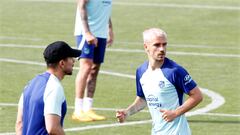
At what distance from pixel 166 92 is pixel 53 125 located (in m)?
1.96

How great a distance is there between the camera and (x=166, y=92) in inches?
447

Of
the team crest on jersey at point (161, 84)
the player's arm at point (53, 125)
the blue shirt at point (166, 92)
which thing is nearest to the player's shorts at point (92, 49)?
the blue shirt at point (166, 92)

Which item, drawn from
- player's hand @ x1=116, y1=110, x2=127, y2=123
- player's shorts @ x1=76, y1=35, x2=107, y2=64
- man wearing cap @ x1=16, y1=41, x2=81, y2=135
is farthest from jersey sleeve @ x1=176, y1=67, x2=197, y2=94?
player's shorts @ x1=76, y1=35, x2=107, y2=64

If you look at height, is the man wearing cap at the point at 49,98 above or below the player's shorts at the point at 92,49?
above

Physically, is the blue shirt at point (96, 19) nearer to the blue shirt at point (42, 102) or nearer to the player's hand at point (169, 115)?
the player's hand at point (169, 115)

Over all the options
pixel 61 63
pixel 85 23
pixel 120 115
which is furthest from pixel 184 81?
pixel 85 23

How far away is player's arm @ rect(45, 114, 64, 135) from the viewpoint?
9.76m

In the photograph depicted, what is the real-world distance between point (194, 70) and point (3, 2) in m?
15.5

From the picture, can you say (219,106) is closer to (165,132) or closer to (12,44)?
(165,132)

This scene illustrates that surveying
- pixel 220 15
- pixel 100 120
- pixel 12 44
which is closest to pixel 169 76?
pixel 100 120

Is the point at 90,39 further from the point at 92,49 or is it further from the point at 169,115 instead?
the point at 169,115

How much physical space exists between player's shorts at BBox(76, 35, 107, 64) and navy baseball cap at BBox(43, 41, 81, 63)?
598cm

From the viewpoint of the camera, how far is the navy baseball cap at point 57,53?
10016 mm

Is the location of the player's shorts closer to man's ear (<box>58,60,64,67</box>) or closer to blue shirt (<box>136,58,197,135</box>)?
blue shirt (<box>136,58,197,135</box>)
